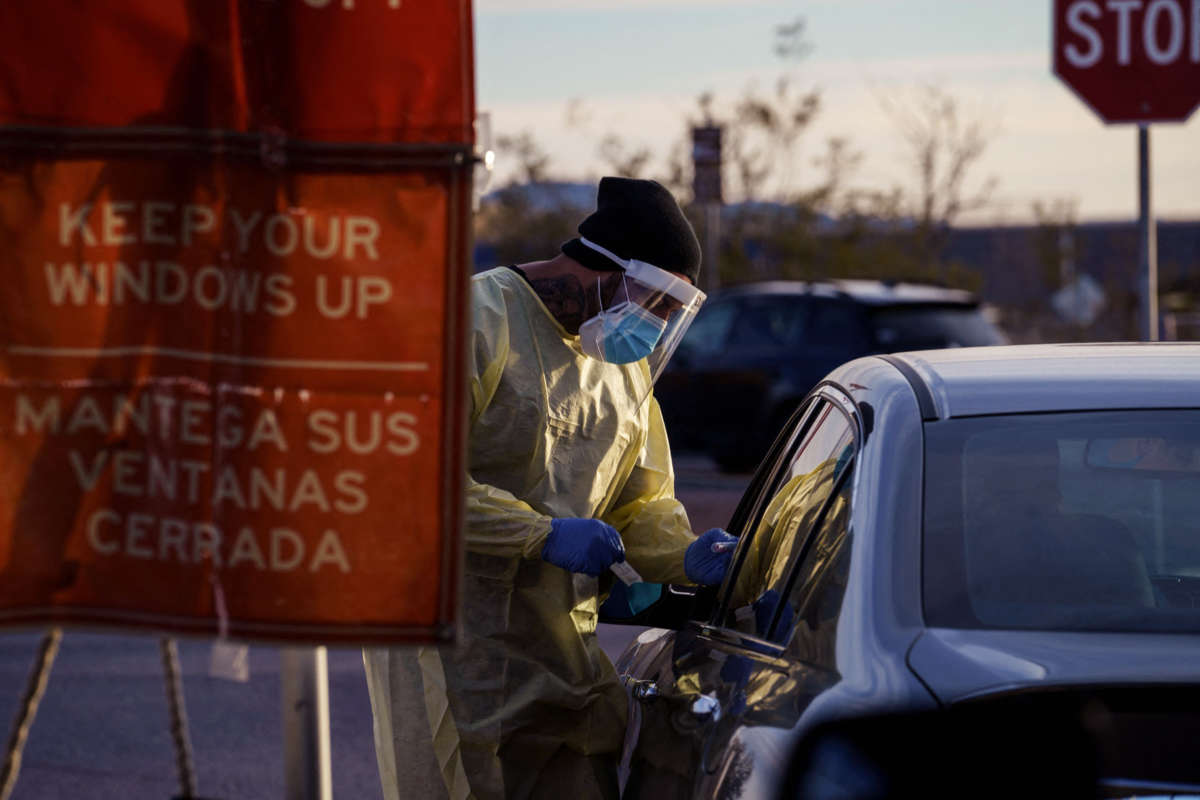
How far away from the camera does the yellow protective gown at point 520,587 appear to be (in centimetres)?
351

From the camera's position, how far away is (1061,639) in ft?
7.68

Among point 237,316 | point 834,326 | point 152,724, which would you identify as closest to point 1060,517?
point 237,316

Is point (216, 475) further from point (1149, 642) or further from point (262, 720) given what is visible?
point (262, 720)

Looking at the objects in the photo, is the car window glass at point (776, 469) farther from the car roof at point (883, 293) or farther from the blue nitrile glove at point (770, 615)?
the car roof at point (883, 293)

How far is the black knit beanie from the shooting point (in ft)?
12.6

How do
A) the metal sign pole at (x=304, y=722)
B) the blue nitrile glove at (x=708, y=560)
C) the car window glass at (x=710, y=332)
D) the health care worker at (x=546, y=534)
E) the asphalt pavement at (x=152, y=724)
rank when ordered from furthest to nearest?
the car window glass at (x=710, y=332) < the asphalt pavement at (x=152, y=724) < the blue nitrile glove at (x=708, y=560) < the health care worker at (x=546, y=534) < the metal sign pole at (x=304, y=722)

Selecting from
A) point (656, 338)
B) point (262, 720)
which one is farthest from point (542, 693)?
point (262, 720)

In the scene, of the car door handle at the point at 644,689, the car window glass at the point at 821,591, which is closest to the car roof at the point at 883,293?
the car door handle at the point at 644,689

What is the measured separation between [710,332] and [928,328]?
2.37 metres

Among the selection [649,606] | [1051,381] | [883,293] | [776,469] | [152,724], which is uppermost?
[883,293]

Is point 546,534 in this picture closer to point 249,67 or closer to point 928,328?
point 249,67

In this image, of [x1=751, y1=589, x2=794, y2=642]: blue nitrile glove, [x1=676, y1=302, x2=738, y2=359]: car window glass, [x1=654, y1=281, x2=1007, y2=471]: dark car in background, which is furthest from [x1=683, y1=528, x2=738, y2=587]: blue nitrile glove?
[x1=676, y1=302, x2=738, y2=359]: car window glass

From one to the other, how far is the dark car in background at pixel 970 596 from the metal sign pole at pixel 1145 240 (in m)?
4.09

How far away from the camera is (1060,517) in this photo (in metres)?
2.75
